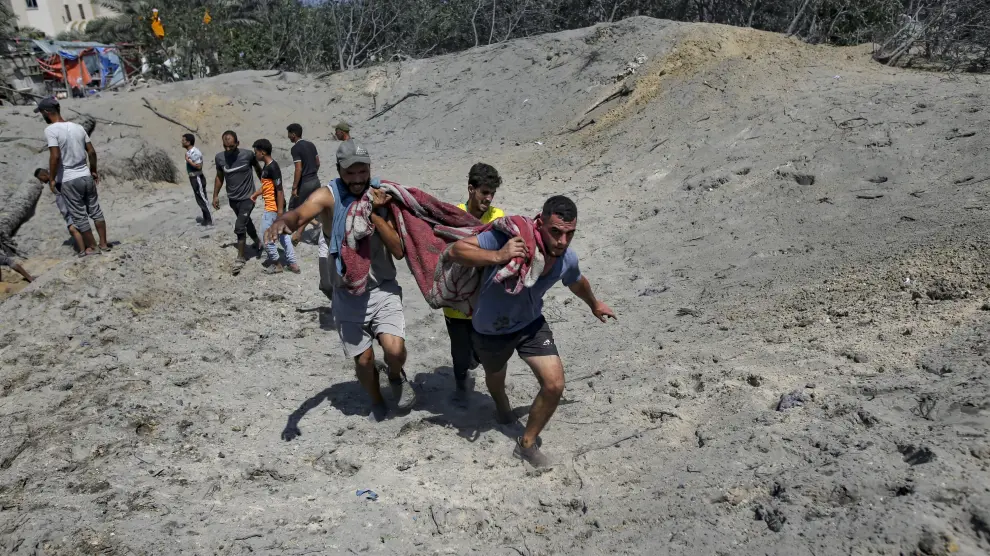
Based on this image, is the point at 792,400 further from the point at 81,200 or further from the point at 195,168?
the point at 195,168

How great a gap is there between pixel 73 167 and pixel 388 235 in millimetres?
5434

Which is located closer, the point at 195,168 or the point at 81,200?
the point at 81,200

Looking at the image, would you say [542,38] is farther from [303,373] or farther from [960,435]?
[960,435]

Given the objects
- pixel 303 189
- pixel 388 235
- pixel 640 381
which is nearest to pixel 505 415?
pixel 640 381

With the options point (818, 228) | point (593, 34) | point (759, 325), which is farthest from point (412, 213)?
point (593, 34)

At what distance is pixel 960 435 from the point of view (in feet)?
9.92

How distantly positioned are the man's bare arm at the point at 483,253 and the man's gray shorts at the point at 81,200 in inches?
238

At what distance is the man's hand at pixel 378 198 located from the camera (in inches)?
160

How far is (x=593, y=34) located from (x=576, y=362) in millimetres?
12361

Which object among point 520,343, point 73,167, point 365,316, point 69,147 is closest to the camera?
point 520,343

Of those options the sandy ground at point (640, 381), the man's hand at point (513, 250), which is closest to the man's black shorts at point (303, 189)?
the sandy ground at point (640, 381)

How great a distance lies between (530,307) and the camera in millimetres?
3799

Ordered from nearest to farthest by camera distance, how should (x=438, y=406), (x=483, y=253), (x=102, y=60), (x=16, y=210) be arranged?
(x=483, y=253), (x=438, y=406), (x=16, y=210), (x=102, y=60)

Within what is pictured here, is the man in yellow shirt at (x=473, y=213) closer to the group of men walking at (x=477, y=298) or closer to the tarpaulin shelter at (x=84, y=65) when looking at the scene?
the group of men walking at (x=477, y=298)
